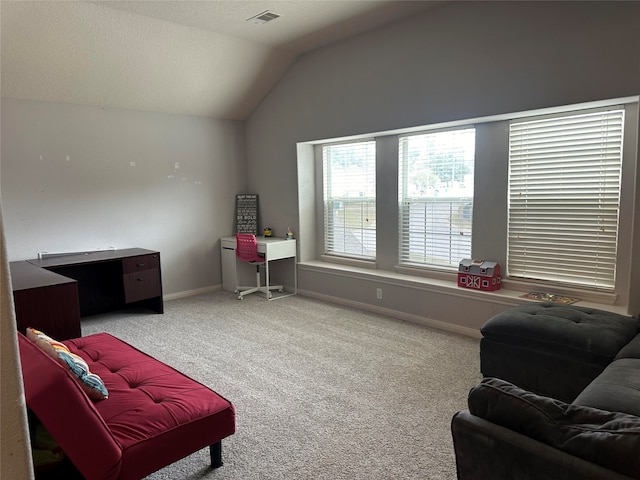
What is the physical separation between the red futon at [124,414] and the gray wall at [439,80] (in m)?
2.72

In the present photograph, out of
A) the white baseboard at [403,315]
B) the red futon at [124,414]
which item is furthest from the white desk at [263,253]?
the red futon at [124,414]

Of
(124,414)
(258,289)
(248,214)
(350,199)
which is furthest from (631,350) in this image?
(248,214)

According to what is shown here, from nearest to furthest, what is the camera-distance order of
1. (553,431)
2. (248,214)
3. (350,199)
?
1. (553,431)
2. (350,199)
3. (248,214)

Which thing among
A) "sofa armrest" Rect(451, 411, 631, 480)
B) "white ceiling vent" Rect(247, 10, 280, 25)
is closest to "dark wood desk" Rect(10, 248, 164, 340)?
"white ceiling vent" Rect(247, 10, 280, 25)

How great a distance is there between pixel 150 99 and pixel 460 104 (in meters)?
3.46

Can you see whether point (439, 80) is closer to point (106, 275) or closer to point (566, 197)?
point (566, 197)

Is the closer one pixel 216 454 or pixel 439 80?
pixel 216 454

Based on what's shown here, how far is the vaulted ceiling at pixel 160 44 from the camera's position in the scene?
380 centimetres

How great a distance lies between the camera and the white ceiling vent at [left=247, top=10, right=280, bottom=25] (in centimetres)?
403

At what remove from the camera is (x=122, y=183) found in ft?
16.9

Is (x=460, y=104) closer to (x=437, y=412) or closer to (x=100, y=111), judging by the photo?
(x=437, y=412)

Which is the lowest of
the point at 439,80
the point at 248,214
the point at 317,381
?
the point at 317,381

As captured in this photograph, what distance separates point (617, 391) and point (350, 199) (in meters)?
3.74

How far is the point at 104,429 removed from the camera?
1.73 m
